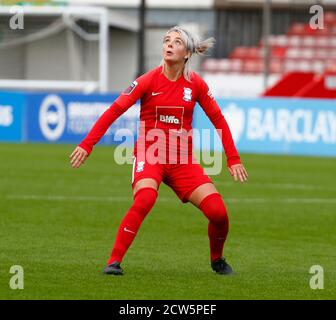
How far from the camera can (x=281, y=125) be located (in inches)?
1089

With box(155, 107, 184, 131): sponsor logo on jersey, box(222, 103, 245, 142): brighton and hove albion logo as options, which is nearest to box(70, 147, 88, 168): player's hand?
box(155, 107, 184, 131): sponsor logo on jersey

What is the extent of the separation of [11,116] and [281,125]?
7462mm

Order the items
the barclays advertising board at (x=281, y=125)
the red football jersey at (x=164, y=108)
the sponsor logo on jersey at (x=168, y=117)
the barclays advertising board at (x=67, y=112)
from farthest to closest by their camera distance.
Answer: the barclays advertising board at (x=67, y=112), the barclays advertising board at (x=281, y=125), the sponsor logo on jersey at (x=168, y=117), the red football jersey at (x=164, y=108)

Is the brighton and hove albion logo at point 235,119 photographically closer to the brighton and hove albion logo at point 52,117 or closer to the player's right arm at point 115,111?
the brighton and hove albion logo at point 52,117

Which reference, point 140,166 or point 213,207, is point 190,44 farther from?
point 213,207

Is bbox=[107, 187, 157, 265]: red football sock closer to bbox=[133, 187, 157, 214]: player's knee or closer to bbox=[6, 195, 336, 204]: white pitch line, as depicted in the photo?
bbox=[133, 187, 157, 214]: player's knee

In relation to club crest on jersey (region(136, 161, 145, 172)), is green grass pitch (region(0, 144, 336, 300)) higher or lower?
lower

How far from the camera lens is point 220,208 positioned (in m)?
10.1

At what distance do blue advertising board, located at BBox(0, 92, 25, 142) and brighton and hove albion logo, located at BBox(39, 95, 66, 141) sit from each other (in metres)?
0.55

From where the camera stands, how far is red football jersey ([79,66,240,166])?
10.0 metres

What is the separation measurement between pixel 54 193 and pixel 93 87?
59.5 feet

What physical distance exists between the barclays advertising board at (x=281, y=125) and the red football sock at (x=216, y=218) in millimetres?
15790

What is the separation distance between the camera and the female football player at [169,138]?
32.7 ft

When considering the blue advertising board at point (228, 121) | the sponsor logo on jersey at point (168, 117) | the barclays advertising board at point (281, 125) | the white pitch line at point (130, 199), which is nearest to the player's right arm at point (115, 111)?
the sponsor logo on jersey at point (168, 117)
